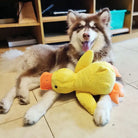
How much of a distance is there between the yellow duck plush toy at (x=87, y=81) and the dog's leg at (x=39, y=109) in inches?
1.8

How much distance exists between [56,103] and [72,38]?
476 mm

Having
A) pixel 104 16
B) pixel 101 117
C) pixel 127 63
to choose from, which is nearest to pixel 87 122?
pixel 101 117

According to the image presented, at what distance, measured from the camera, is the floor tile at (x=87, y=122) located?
666mm

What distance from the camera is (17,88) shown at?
974 mm

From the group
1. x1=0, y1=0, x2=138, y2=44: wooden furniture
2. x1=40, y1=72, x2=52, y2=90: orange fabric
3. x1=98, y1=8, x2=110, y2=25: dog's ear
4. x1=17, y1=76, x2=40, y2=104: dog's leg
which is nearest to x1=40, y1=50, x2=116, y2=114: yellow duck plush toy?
x1=40, y1=72, x2=52, y2=90: orange fabric

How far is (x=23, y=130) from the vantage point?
70 cm

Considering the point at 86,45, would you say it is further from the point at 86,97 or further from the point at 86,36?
the point at 86,97

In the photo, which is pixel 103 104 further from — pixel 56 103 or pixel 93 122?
pixel 56 103

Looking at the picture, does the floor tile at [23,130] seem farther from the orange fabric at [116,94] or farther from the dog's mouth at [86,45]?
the dog's mouth at [86,45]

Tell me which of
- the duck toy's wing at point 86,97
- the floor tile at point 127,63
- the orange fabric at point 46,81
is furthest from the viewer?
the floor tile at point 127,63

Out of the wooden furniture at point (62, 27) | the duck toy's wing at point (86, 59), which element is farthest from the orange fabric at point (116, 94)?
the wooden furniture at point (62, 27)

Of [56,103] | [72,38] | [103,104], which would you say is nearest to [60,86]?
[56,103]

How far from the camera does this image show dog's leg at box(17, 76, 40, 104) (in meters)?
0.90

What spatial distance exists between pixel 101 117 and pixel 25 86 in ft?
1.81
